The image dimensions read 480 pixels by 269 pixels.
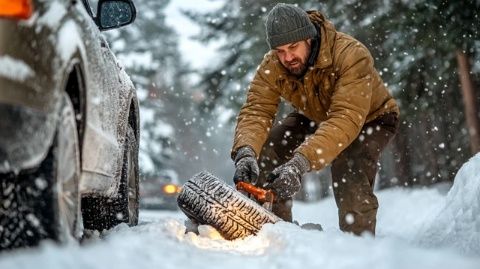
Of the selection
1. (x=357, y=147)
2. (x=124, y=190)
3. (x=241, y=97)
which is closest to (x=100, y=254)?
(x=124, y=190)

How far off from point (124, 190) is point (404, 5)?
898cm

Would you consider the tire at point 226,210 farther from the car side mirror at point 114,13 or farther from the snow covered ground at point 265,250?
the car side mirror at point 114,13

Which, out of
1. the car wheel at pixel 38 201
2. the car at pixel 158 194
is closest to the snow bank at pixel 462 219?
the car wheel at pixel 38 201

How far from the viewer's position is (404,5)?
12.1 m

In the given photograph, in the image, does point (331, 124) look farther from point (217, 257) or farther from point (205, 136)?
point (205, 136)

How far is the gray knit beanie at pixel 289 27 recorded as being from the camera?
498cm

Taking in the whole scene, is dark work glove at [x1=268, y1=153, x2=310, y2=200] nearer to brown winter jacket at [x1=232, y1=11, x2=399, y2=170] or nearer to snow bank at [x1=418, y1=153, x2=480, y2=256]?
brown winter jacket at [x1=232, y1=11, x2=399, y2=170]

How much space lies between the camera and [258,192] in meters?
4.50

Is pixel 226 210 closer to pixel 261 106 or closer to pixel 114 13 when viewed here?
pixel 114 13

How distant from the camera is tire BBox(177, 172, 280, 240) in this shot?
4141mm

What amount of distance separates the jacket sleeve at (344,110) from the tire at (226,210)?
0.69 m

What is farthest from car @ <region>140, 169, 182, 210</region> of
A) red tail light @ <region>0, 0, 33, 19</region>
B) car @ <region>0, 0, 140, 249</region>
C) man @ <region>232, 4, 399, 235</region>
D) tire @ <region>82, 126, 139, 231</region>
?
red tail light @ <region>0, 0, 33, 19</region>

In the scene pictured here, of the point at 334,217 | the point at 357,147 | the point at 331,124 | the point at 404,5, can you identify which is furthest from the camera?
the point at 334,217

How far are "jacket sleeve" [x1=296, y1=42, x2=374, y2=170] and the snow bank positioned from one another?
40.7 inches
